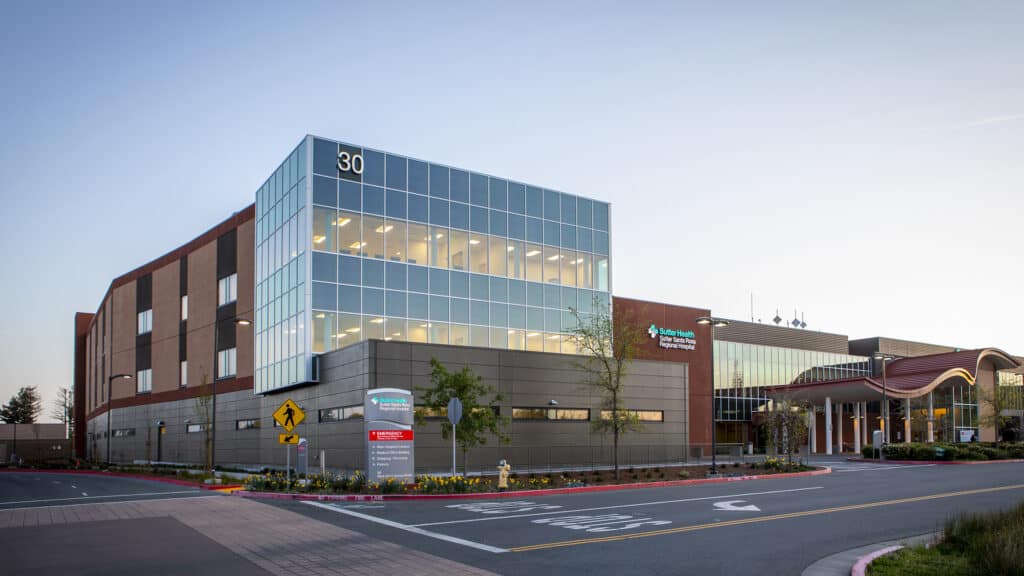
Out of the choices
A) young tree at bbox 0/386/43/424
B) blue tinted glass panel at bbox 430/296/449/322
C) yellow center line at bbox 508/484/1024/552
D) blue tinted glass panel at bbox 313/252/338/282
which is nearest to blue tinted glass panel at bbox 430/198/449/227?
blue tinted glass panel at bbox 430/296/449/322

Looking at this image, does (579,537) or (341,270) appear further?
(341,270)

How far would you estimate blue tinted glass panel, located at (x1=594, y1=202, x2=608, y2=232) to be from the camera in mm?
52188

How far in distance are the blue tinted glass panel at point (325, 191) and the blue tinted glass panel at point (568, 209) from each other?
613 inches

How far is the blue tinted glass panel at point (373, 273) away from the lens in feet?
137

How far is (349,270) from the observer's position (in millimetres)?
41438

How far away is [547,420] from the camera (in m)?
42.8

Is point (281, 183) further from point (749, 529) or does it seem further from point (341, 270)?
point (749, 529)

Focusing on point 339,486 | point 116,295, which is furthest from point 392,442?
point 116,295

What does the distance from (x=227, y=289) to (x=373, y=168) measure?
18.6 metres

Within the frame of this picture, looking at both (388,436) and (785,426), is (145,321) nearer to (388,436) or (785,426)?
(388,436)

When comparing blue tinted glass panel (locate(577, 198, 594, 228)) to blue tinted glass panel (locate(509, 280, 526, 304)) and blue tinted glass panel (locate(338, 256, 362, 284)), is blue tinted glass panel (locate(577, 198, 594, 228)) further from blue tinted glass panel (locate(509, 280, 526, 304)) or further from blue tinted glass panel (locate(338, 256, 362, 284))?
blue tinted glass panel (locate(338, 256, 362, 284))

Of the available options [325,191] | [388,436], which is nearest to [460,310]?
[325,191]

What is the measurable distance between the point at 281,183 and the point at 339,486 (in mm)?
23694

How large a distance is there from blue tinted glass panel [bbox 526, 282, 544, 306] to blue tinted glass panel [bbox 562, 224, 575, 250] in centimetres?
364
